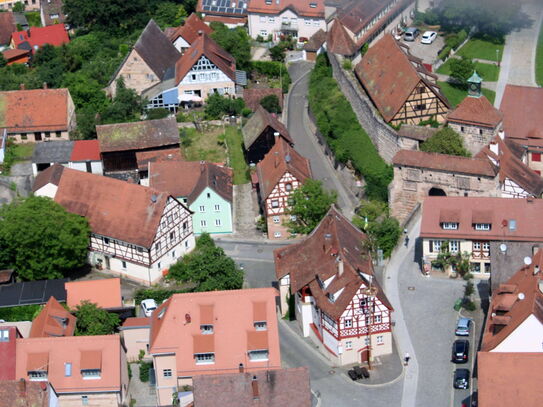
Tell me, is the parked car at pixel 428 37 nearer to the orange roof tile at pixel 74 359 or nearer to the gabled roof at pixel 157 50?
the gabled roof at pixel 157 50

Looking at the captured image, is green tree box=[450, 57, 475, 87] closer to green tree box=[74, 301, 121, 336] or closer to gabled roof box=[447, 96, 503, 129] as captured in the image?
gabled roof box=[447, 96, 503, 129]

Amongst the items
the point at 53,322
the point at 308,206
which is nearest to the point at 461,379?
the point at 308,206

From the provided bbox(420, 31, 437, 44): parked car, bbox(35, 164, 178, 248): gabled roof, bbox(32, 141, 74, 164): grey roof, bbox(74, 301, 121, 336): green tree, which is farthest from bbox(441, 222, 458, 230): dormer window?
bbox(420, 31, 437, 44): parked car

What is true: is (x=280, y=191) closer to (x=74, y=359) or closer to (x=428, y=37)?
(x=74, y=359)

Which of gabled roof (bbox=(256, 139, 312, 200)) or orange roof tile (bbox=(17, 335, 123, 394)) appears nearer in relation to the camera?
orange roof tile (bbox=(17, 335, 123, 394))

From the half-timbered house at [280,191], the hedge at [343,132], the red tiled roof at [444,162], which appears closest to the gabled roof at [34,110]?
the hedge at [343,132]

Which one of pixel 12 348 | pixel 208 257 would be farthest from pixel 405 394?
pixel 12 348
